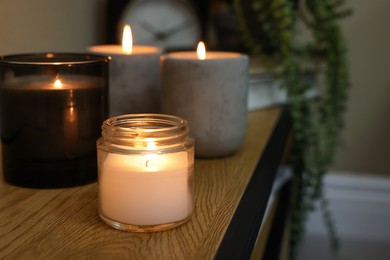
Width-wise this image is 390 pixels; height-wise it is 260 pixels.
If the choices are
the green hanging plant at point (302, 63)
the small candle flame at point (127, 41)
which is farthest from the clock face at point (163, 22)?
the small candle flame at point (127, 41)

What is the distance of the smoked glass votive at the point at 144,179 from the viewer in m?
0.46

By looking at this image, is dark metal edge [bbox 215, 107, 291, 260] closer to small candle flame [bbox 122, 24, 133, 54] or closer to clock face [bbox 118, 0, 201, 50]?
small candle flame [bbox 122, 24, 133, 54]

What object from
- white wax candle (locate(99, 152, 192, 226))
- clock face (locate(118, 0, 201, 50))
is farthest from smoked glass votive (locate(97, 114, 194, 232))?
clock face (locate(118, 0, 201, 50))

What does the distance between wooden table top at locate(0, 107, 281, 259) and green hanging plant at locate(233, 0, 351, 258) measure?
1.43 feet

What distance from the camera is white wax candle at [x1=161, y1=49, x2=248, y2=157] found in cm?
67

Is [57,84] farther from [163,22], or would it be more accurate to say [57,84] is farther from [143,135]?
[163,22]

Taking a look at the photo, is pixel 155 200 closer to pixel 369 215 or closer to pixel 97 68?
pixel 97 68

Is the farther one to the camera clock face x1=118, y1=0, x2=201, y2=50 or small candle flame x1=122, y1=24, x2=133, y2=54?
clock face x1=118, y1=0, x2=201, y2=50

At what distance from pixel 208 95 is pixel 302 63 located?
516mm

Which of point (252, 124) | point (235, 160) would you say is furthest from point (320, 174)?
point (235, 160)

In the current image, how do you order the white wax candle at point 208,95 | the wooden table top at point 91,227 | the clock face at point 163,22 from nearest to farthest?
1. the wooden table top at point 91,227
2. the white wax candle at point 208,95
3. the clock face at point 163,22

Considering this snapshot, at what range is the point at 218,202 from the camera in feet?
1.76

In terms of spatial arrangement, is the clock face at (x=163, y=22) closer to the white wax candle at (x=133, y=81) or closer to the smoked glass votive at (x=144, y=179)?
the white wax candle at (x=133, y=81)

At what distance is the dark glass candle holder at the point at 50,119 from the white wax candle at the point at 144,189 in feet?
0.36
